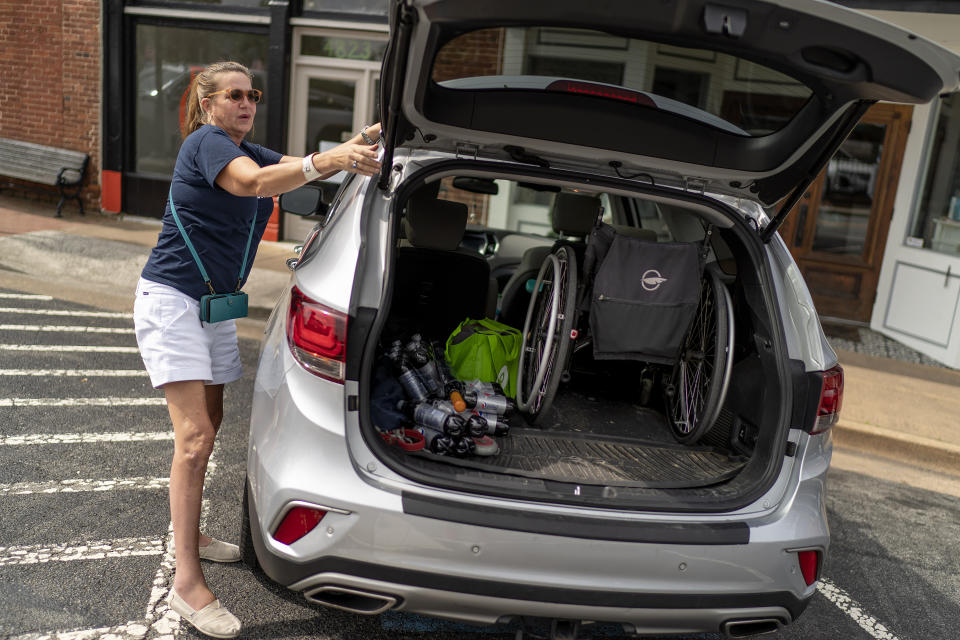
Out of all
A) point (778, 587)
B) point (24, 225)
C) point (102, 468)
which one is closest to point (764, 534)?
point (778, 587)

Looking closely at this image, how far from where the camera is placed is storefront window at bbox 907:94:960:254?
27.9 ft

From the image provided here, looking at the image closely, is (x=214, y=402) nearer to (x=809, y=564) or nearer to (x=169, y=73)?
(x=809, y=564)

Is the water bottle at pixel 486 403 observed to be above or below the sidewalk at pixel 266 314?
above

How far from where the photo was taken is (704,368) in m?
3.61

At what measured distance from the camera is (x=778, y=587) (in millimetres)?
2441

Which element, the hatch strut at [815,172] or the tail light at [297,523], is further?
the hatch strut at [815,172]

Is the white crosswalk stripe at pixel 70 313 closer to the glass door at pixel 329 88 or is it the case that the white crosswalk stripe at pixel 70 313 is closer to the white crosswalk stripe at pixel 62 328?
the white crosswalk stripe at pixel 62 328

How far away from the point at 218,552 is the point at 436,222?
1.79 meters

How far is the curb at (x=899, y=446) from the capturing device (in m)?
5.58

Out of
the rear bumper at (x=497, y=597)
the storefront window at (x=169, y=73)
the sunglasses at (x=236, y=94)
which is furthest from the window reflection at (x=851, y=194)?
the sunglasses at (x=236, y=94)

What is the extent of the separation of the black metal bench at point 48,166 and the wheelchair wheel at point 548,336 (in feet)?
30.6

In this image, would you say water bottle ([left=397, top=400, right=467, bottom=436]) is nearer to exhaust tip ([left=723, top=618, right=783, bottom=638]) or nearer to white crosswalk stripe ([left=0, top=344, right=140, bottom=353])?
exhaust tip ([left=723, top=618, right=783, bottom=638])

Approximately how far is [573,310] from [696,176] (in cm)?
74

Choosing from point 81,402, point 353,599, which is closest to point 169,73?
point 81,402
